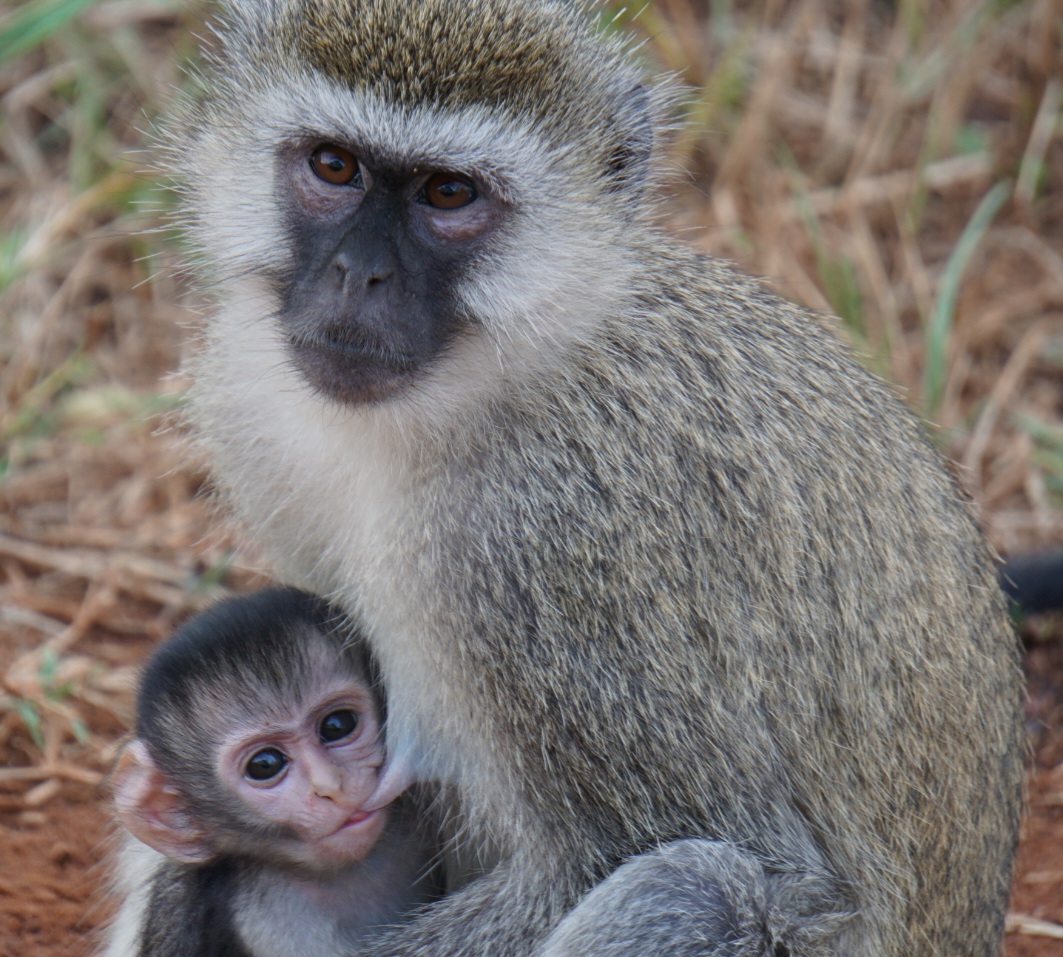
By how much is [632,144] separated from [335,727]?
1.37 metres

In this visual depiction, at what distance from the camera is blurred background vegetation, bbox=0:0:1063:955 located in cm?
521

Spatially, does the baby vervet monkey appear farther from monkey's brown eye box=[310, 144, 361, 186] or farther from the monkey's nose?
monkey's brown eye box=[310, 144, 361, 186]

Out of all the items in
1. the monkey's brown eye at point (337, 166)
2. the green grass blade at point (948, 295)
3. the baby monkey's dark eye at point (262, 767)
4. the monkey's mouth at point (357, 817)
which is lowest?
the monkey's mouth at point (357, 817)

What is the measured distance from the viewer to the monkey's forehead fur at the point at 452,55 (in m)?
3.01

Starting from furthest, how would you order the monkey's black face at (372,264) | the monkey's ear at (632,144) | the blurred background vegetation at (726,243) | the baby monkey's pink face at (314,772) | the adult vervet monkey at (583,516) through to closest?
1. the blurred background vegetation at (726,243)
2. the monkey's ear at (632,144)
3. the baby monkey's pink face at (314,772)
4. the adult vervet monkey at (583,516)
5. the monkey's black face at (372,264)

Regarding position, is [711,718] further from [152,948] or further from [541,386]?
[152,948]

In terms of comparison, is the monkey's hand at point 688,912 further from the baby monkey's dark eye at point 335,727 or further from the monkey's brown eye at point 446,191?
the monkey's brown eye at point 446,191

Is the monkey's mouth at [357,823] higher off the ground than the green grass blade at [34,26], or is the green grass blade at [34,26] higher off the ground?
the green grass blade at [34,26]

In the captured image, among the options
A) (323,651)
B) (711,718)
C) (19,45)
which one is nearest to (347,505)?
(323,651)

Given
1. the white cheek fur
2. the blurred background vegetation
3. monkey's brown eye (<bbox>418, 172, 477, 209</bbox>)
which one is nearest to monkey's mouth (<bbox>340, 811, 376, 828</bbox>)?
the white cheek fur

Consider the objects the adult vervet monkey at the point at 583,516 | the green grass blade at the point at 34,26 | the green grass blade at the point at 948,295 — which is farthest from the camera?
the green grass blade at the point at 948,295

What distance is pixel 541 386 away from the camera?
3.16 meters

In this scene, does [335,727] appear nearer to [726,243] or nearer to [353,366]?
[353,366]

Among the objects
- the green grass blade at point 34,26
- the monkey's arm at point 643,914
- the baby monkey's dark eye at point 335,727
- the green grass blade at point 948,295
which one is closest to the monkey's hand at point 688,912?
the monkey's arm at point 643,914
